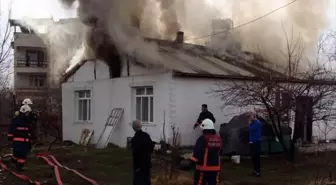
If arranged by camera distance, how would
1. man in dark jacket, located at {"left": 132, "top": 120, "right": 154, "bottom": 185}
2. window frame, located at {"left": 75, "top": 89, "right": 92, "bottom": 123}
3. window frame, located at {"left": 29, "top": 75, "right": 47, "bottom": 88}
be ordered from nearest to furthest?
man in dark jacket, located at {"left": 132, "top": 120, "right": 154, "bottom": 185}, window frame, located at {"left": 75, "top": 89, "right": 92, "bottom": 123}, window frame, located at {"left": 29, "top": 75, "right": 47, "bottom": 88}

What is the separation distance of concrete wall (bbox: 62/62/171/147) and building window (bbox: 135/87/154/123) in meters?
0.24

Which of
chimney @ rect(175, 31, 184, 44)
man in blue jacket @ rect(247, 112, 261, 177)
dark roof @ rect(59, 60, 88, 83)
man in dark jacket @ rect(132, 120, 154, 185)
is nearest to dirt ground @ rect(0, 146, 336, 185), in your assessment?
man in blue jacket @ rect(247, 112, 261, 177)

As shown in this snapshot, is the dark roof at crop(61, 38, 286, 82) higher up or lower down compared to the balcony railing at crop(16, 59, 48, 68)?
lower down

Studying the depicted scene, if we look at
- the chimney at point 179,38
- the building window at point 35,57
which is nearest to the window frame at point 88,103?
the chimney at point 179,38

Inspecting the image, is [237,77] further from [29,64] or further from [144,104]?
[29,64]

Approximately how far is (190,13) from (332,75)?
13039mm

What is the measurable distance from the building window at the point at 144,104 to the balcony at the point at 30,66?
117ft

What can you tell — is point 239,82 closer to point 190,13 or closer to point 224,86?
point 224,86

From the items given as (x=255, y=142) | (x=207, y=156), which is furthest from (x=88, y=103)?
(x=207, y=156)

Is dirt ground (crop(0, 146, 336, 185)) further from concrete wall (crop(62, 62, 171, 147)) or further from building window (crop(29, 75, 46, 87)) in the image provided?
building window (crop(29, 75, 46, 87))

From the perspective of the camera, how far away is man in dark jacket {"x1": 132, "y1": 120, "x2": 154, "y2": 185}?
27.0 ft

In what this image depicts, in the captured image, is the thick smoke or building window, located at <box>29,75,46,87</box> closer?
the thick smoke

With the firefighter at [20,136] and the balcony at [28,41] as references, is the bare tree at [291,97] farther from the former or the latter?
the balcony at [28,41]

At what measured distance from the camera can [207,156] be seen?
24.5 ft
